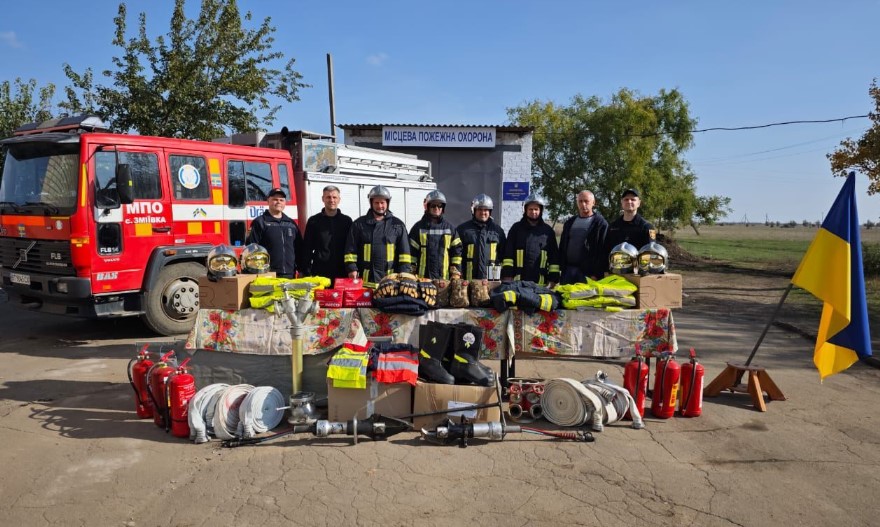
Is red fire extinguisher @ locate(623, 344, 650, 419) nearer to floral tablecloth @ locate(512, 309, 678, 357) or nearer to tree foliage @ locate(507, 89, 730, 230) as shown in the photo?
floral tablecloth @ locate(512, 309, 678, 357)

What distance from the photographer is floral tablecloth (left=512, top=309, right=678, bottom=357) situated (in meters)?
5.45

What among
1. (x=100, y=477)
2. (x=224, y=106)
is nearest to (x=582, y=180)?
(x=224, y=106)

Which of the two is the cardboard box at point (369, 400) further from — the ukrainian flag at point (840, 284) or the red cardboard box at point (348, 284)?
the ukrainian flag at point (840, 284)

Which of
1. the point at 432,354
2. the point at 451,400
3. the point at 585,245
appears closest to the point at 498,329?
the point at 432,354

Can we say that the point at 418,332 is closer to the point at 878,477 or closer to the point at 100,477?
the point at 100,477

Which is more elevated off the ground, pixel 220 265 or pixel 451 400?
pixel 220 265

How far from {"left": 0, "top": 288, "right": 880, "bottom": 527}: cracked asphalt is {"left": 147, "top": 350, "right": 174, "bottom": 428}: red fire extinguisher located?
17 cm

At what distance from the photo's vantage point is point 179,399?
4809 mm

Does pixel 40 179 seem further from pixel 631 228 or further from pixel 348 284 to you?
pixel 631 228

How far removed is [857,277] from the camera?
5.37 meters

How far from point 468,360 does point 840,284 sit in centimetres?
366

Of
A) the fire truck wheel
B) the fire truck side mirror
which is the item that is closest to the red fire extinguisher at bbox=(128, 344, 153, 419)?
the fire truck wheel

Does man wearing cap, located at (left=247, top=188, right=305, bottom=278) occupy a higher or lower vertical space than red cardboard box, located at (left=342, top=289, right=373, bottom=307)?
higher

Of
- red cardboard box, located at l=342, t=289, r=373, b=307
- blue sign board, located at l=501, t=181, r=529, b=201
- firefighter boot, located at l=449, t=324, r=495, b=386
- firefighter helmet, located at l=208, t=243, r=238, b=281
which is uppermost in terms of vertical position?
blue sign board, located at l=501, t=181, r=529, b=201
